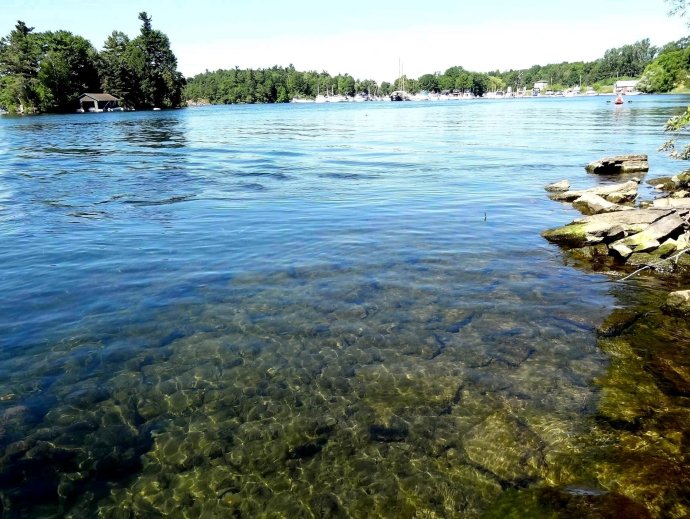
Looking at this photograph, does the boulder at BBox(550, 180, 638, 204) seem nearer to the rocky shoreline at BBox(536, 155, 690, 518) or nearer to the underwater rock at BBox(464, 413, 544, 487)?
the rocky shoreline at BBox(536, 155, 690, 518)

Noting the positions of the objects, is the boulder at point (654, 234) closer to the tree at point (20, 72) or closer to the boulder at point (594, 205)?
the boulder at point (594, 205)

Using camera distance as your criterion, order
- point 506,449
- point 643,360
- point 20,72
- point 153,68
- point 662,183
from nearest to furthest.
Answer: point 506,449
point 643,360
point 662,183
point 20,72
point 153,68

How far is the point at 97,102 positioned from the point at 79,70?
11.9 meters

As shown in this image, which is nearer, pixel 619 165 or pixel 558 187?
pixel 558 187

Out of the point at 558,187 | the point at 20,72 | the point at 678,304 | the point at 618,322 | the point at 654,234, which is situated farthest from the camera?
the point at 20,72

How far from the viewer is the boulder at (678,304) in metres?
9.97

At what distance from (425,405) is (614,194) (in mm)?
17267

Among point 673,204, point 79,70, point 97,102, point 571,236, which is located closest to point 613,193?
point 673,204

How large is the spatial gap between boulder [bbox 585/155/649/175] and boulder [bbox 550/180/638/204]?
7544mm

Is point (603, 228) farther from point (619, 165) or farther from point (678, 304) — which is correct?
point (619, 165)

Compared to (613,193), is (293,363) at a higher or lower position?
lower

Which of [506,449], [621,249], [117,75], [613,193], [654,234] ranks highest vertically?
[117,75]

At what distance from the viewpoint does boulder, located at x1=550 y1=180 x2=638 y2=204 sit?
1995cm

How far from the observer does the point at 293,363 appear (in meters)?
8.36
